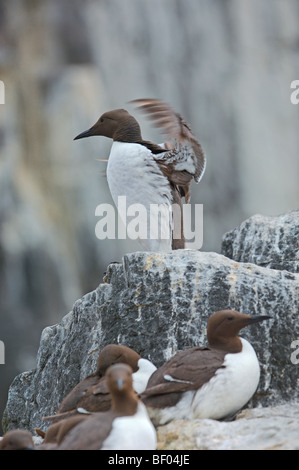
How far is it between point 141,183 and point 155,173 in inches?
5.7

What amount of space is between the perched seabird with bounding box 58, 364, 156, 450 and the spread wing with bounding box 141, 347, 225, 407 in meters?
0.61

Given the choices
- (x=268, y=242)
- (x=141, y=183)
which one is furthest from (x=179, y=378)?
(x=268, y=242)

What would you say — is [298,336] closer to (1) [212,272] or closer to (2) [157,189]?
(1) [212,272]

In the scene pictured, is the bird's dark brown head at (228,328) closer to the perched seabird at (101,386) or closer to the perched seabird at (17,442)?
the perched seabird at (101,386)

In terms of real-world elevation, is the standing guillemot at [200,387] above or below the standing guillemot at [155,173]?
below

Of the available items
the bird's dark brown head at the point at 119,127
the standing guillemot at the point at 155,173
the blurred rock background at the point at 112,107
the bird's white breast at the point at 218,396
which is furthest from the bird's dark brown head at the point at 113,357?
the blurred rock background at the point at 112,107

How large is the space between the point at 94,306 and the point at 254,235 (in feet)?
6.70

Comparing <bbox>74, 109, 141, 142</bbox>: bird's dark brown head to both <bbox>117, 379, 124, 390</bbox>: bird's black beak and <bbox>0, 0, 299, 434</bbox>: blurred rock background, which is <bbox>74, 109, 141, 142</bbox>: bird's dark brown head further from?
<bbox>0, 0, 299, 434</bbox>: blurred rock background

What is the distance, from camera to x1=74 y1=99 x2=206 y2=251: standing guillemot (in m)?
6.63

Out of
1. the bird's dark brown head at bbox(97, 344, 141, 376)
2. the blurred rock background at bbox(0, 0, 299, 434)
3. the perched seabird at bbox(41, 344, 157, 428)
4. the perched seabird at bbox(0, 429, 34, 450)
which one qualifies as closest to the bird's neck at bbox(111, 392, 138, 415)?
the perched seabird at bbox(0, 429, 34, 450)

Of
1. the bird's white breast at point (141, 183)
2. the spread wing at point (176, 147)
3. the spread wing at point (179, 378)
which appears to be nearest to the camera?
the spread wing at point (179, 378)

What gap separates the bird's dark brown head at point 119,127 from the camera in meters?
7.05

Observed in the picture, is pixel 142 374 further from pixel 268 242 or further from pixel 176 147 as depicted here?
pixel 268 242

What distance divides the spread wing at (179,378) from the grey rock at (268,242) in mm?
2263
